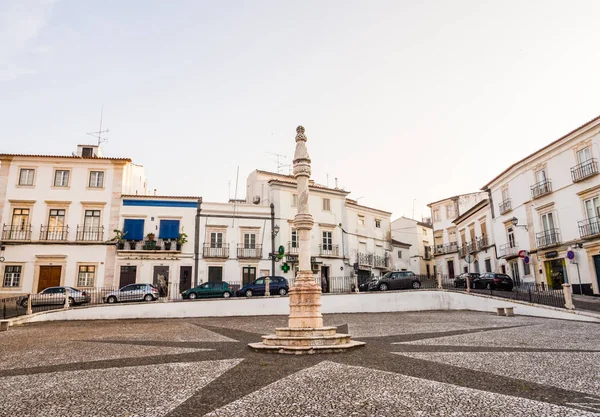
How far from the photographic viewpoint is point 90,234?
29.5 meters

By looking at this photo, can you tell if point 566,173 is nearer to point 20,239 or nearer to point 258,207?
point 258,207

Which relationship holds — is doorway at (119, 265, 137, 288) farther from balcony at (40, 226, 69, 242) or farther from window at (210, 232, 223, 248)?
window at (210, 232, 223, 248)

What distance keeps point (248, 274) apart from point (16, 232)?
1626cm

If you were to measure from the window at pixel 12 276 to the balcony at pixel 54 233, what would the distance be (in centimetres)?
250

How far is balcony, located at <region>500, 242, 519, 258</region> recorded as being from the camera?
32000mm

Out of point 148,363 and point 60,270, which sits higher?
point 60,270

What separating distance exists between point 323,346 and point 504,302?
13.7 meters

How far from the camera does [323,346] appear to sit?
880 cm

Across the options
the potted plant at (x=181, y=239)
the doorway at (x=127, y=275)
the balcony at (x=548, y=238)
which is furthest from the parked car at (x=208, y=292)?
the balcony at (x=548, y=238)

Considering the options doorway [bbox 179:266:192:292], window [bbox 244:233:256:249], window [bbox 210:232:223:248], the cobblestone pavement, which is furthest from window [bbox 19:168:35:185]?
the cobblestone pavement

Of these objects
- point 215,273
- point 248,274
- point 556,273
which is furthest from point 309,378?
A: point 556,273

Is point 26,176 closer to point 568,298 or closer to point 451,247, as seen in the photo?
point 568,298

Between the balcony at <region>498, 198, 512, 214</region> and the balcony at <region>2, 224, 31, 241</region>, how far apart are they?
35192 mm

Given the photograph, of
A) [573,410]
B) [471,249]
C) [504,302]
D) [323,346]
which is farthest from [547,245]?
[573,410]
